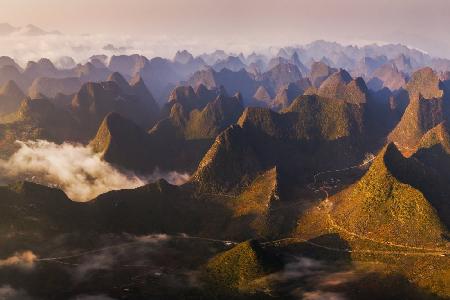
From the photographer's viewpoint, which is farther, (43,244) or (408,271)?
(43,244)

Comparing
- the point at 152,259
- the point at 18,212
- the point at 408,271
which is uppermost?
the point at 18,212

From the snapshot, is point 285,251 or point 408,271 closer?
point 408,271

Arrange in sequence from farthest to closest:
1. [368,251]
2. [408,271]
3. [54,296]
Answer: [368,251] → [408,271] → [54,296]

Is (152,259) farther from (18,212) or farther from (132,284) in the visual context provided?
(18,212)

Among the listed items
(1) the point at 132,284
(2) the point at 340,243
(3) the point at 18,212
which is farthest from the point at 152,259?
(2) the point at 340,243

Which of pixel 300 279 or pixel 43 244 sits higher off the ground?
pixel 43 244

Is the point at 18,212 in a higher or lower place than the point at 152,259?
higher

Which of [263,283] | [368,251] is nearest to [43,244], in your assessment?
[263,283]

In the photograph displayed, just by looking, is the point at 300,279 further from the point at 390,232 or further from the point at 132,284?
the point at 132,284

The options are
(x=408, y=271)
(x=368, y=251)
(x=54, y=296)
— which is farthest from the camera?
(x=368, y=251)
